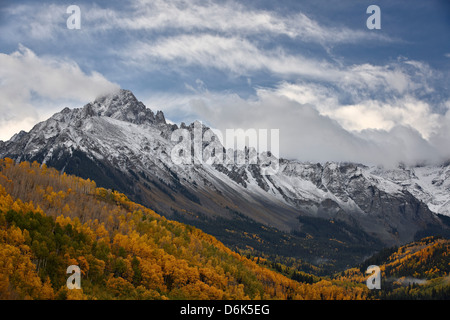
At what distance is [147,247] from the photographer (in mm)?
189000

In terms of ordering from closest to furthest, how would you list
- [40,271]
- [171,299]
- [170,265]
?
[40,271] → [171,299] → [170,265]

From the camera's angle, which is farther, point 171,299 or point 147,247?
point 147,247

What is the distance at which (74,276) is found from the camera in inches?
5600
